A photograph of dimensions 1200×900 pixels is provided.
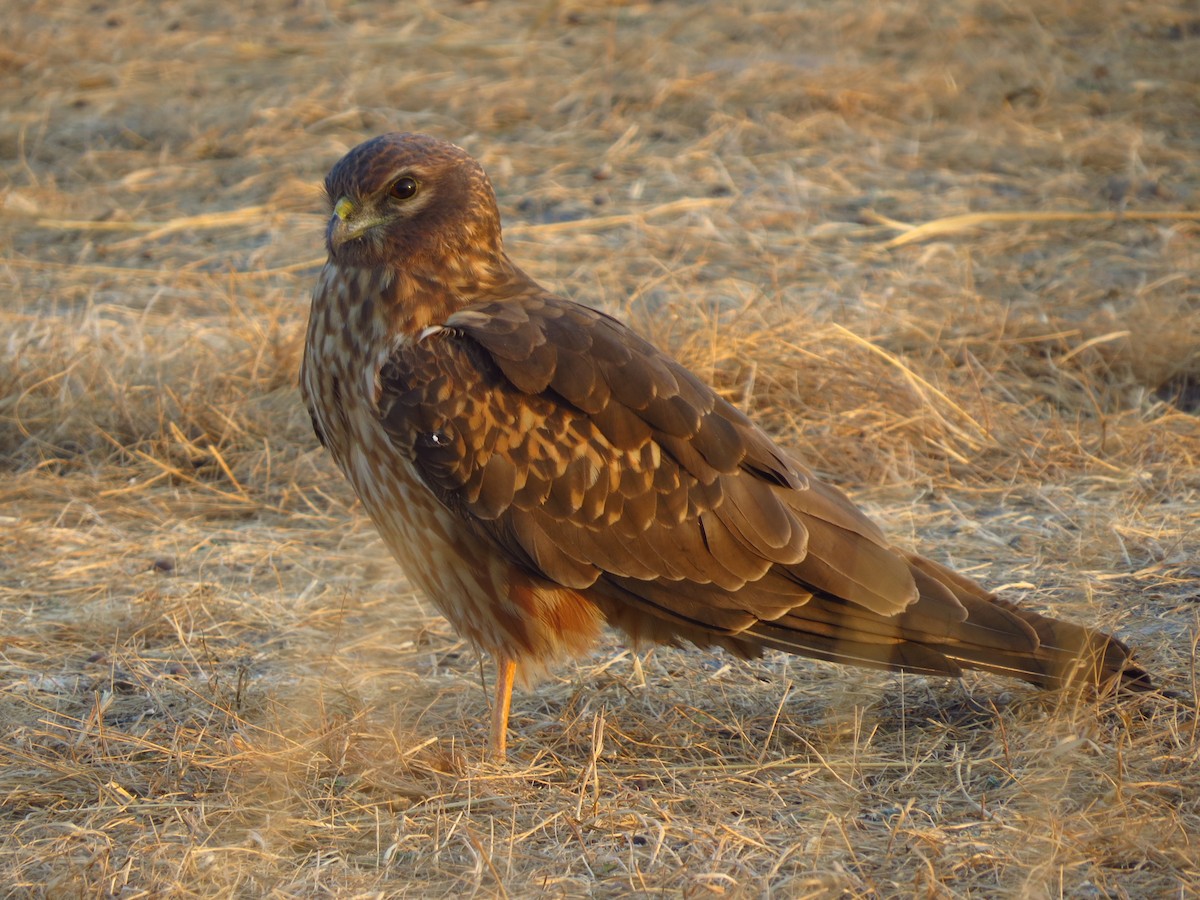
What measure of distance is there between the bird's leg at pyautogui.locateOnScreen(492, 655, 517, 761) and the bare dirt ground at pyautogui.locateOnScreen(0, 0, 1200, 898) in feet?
0.32

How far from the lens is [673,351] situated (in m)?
5.78

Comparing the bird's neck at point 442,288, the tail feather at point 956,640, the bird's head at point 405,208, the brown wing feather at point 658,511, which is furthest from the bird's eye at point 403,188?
the tail feather at point 956,640

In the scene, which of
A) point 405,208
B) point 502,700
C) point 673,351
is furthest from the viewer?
point 673,351

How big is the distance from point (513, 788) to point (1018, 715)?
1.31 meters

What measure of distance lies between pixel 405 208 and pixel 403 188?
0.05 meters

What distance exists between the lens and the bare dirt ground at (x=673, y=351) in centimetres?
331

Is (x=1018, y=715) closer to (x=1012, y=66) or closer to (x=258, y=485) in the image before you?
(x=258, y=485)

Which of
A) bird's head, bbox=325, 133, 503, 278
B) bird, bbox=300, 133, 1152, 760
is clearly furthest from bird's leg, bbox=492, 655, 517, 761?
bird's head, bbox=325, 133, 503, 278

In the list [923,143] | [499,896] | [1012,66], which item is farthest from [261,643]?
[1012,66]

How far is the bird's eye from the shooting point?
A: 12.8 ft

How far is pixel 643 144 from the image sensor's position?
8797 mm

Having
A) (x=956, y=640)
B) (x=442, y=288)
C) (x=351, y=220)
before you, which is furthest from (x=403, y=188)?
(x=956, y=640)

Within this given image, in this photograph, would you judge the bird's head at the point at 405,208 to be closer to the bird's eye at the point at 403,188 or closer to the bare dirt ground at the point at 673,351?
the bird's eye at the point at 403,188

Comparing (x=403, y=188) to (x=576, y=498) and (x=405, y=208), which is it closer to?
(x=405, y=208)
